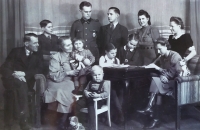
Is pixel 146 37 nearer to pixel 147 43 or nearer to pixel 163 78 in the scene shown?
pixel 147 43

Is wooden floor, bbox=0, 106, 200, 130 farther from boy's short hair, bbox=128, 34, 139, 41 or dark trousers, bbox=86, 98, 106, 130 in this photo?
boy's short hair, bbox=128, 34, 139, 41

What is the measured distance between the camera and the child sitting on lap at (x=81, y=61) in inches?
100

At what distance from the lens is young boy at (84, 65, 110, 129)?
2504mm

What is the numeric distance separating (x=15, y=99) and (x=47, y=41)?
0.57 m

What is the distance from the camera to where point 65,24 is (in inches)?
100

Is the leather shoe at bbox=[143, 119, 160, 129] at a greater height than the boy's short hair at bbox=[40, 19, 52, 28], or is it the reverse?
the boy's short hair at bbox=[40, 19, 52, 28]

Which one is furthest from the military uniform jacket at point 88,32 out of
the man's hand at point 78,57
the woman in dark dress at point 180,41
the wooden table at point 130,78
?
the woman in dark dress at point 180,41

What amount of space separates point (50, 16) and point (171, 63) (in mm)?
1165

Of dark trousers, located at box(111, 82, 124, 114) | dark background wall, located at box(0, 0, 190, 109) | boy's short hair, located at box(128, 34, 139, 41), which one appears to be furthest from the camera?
boy's short hair, located at box(128, 34, 139, 41)

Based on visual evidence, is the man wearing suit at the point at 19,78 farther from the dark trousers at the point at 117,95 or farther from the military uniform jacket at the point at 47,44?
the dark trousers at the point at 117,95

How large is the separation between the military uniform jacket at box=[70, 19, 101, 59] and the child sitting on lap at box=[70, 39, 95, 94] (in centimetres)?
4

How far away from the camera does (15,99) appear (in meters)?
2.47

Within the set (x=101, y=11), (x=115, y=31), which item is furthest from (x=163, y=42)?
(x=101, y=11)

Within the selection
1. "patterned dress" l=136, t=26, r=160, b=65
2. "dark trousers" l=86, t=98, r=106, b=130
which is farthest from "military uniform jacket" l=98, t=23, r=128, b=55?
"dark trousers" l=86, t=98, r=106, b=130
